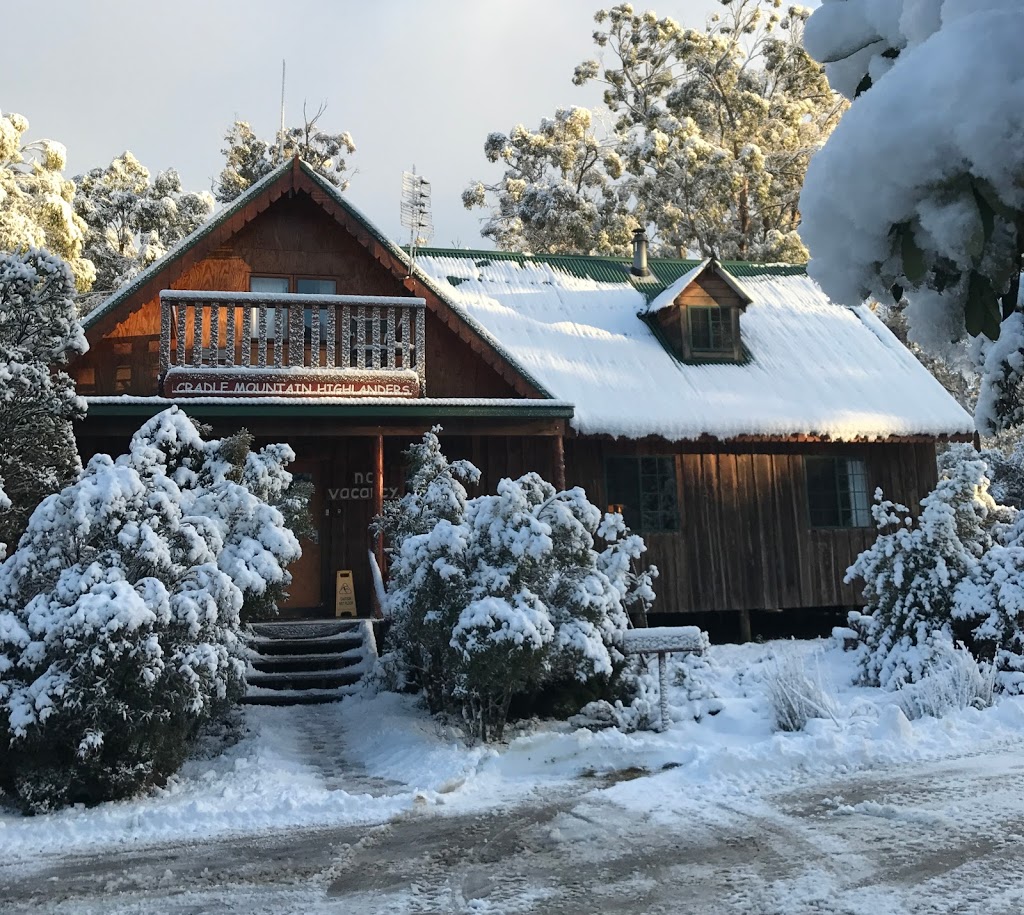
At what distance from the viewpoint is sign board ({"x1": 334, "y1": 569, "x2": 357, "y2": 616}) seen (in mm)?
13742

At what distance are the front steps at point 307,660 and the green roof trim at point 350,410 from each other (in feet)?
8.72

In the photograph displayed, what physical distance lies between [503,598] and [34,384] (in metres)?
4.89

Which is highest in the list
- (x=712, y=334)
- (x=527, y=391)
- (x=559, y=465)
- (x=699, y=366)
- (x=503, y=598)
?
(x=712, y=334)

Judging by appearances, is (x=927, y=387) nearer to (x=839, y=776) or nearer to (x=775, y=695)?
(x=775, y=695)

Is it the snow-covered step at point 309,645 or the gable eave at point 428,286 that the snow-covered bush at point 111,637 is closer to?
the snow-covered step at point 309,645

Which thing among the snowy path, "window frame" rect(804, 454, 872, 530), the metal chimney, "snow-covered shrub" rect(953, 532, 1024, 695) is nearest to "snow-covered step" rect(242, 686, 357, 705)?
the snowy path

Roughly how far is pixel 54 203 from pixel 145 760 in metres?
18.8

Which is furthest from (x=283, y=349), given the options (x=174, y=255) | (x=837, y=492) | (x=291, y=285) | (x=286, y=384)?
(x=837, y=492)

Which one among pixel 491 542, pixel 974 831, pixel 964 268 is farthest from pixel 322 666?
pixel 964 268

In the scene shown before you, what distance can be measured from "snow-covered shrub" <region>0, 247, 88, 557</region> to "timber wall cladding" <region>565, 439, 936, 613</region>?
26.7 feet

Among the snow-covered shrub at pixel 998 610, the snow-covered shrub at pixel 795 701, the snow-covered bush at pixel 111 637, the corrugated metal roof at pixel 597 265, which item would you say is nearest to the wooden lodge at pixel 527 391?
the corrugated metal roof at pixel 597 265

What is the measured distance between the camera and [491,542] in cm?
845

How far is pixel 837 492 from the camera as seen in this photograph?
16.6 metres

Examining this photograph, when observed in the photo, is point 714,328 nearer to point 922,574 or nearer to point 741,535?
point 741,535
